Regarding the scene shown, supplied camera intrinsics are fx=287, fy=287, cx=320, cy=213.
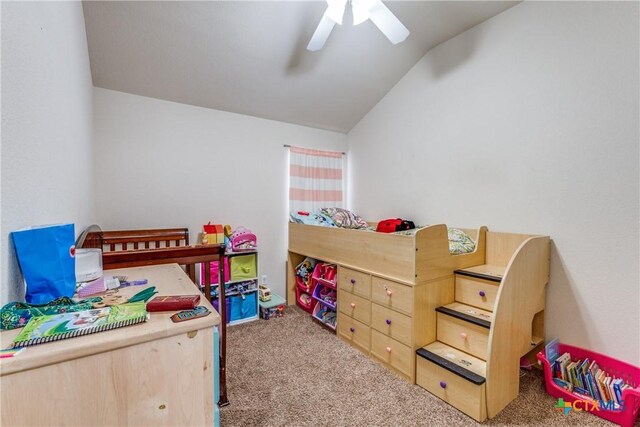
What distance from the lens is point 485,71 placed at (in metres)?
2.43

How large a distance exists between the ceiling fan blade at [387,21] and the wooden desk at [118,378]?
188 centimetres

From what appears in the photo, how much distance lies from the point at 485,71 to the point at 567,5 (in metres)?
0.59

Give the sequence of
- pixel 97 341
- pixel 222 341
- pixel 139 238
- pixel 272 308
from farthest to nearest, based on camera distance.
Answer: pixel 272 308
pixel 139 238
pixel 222 341
pixel 97 341

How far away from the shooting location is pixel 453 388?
1.70 meters

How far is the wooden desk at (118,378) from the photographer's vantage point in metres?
0.57

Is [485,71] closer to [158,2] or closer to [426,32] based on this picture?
[426,32]

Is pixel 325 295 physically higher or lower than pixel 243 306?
higher

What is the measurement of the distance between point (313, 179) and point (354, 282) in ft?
5.27

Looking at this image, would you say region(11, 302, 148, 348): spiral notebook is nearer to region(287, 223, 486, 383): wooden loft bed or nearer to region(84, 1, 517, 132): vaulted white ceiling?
region(287, 223, 486, 383): wooden loft bed

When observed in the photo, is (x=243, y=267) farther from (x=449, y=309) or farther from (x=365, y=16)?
(x=365, y=16)

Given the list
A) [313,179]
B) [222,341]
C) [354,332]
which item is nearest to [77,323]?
[222,341]

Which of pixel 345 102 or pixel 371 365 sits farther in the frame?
pixel 345 102

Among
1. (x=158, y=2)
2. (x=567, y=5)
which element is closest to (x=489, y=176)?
(x=567, y=5)

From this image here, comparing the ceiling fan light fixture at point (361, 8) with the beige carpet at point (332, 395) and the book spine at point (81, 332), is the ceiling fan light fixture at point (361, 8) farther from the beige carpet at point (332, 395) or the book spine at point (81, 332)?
the beige carpet at point (332, 395)
